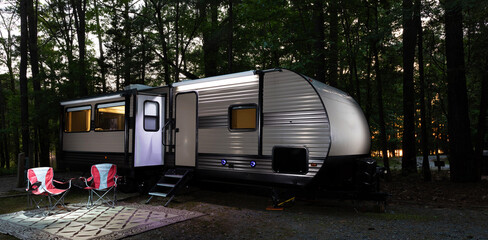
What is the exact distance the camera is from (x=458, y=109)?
9242mm

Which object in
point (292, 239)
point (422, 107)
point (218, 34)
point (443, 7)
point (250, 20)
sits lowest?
point (292, 239)

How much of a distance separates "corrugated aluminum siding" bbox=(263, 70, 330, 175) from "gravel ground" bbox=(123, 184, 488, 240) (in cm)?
110

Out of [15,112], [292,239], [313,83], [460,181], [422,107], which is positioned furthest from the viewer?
[15,112]

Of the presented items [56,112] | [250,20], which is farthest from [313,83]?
[56,112]

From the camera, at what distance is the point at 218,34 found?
15266mm

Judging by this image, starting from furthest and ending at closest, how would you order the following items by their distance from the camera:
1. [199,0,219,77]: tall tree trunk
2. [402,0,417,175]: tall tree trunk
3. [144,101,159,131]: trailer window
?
[199,0,219,77]: tall tree trunk → [402,0,417,175]: tall tree trunk → [144,101,159,131]: trailer window

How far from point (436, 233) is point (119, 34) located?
705 inches

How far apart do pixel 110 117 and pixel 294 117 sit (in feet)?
18.7

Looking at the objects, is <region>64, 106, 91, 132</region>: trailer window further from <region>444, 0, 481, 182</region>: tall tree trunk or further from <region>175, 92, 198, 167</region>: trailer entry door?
<region>444, 0, 481, 182</region>: tall tree trunk

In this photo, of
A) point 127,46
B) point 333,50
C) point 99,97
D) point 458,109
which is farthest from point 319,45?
point 127,46

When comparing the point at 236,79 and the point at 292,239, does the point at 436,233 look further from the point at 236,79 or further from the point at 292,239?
the point at 236,79

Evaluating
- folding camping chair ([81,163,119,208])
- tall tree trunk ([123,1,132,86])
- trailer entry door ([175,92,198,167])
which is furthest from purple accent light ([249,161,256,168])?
tall tree trunk ([123,1,132,86])

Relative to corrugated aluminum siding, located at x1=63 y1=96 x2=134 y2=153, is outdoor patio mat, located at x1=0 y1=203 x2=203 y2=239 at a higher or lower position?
lower

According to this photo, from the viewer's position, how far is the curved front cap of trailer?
20.5 feet
